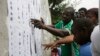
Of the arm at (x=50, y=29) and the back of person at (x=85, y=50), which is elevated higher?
the arm at (x=50, y=29)

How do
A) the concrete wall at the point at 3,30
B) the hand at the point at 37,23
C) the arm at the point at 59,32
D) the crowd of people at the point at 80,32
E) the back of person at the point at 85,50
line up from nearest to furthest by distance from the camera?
the crowd of people at the point at 80,32
the concrete wall at the point at 3,30
the back of person at the point at 85,50
the hand at the point at 37,23
the arm at the point at 59,32

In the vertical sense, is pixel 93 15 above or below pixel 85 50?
above

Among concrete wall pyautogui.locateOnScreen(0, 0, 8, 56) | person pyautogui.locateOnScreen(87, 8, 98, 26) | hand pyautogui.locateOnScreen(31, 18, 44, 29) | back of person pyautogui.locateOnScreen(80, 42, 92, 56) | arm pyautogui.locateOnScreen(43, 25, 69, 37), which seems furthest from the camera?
arm pyautogui.locateOnScreen(43, 25, 69, 37)

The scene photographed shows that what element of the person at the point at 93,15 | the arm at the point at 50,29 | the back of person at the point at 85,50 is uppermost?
the person at the point at 93,15

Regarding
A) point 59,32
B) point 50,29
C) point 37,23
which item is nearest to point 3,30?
point 37,23

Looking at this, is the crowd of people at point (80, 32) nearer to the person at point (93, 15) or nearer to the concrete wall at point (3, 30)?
the person at point (93, 15)

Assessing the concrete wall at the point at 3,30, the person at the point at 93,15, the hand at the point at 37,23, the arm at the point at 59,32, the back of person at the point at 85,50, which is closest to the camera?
the concrete wall at the point at 3,30

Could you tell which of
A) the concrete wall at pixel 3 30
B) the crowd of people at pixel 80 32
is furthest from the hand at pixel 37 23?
the concrete wall at pixel 3 30

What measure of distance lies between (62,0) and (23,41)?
55.0 ft

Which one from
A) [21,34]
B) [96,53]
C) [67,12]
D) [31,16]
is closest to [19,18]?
[21,34]

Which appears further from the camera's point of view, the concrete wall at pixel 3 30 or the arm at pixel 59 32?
the arm at pixel 59 32

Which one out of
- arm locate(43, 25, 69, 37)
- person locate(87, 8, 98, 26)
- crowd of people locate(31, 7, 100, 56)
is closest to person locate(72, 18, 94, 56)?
crowd of people locate(31, 7, 100, 56)

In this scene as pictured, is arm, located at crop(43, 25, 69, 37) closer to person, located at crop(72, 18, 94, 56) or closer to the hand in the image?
the hand

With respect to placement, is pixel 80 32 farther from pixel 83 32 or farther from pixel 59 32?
pixel 59 32
